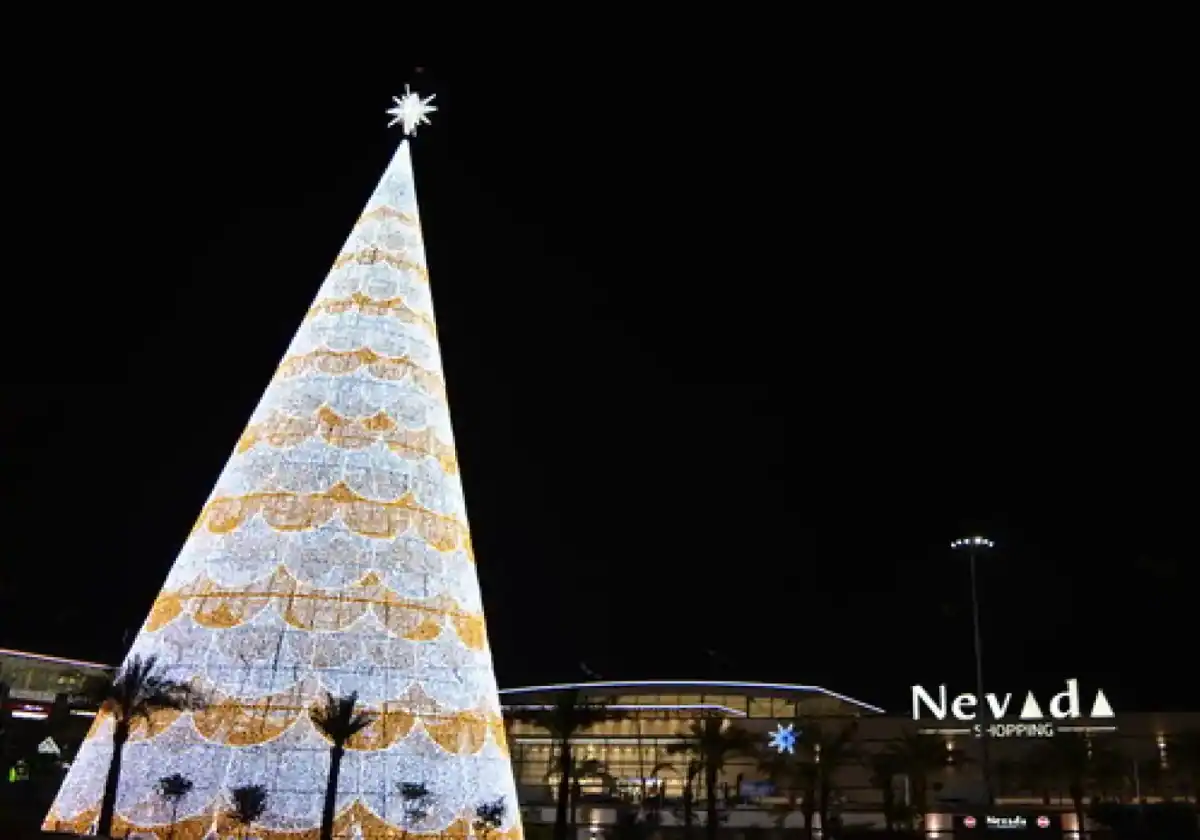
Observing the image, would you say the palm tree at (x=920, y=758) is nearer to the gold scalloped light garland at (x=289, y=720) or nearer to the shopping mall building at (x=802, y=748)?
the shopping mall building at (x=802, y=748)

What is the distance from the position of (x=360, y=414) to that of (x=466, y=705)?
223 inches

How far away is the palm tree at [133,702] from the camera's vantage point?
16688 mm

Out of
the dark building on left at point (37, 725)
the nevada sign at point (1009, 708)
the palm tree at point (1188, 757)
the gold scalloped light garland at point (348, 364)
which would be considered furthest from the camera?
the nevada sign at point (1009, 708)

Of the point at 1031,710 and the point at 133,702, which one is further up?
the point at 1031,710

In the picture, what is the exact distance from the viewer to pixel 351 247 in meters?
21.1

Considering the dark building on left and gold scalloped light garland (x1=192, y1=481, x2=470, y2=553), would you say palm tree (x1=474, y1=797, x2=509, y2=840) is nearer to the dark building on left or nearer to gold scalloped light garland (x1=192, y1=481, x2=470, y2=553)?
gold scalloped light garland (x1=192, y1=481, x2=470, y2=553)

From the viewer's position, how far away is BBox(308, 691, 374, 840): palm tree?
16406 millimetres

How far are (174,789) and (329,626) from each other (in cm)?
343

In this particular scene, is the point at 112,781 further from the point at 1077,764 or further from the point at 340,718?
the point at 1077,764

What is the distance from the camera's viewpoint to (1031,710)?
57625 mm

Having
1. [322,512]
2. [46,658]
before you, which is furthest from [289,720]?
[46,658]

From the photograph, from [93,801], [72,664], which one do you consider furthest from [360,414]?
[72,664]

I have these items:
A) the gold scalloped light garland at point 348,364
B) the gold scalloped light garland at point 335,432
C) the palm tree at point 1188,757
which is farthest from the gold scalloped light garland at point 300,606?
the palm tree at point 1188,757

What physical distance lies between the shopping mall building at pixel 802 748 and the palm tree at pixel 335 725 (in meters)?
19.8
